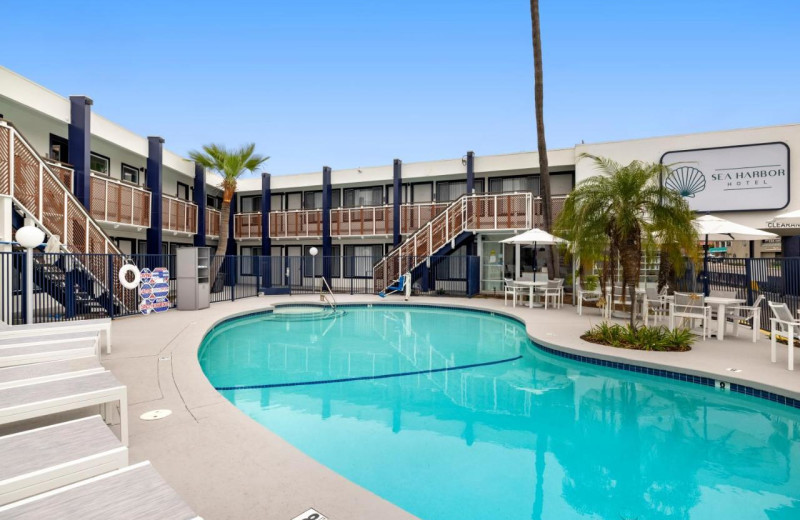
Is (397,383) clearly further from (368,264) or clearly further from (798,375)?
(368,264)

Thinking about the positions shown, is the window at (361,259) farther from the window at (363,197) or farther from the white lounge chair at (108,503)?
the white lounge chair at (108,503)

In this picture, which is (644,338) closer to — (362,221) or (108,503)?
(108,503)

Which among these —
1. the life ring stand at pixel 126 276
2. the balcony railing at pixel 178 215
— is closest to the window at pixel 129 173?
the balcony railing at pixel 178 215

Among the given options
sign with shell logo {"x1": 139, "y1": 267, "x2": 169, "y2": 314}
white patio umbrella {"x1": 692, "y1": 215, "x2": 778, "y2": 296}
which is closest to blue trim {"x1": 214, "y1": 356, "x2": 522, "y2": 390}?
white patio umbrella {"x1": 692, "y1": 215, "x2": 778, "y2": 296}

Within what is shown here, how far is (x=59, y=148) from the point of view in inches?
573

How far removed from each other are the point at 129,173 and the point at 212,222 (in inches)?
185

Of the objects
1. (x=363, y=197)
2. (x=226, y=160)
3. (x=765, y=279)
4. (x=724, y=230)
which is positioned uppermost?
(x=226, y=160)

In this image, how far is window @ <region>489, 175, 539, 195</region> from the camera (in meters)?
20.3

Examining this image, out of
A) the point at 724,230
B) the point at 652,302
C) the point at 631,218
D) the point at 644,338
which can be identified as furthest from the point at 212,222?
the point at 724,230

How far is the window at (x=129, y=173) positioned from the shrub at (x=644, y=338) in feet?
62.0

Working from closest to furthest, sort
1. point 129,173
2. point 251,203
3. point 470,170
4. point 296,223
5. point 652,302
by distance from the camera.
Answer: point 652,302
point 129,173
point 470,170
point 296,223
point 251,203

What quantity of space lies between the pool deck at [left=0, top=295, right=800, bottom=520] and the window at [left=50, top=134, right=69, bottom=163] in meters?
8.87

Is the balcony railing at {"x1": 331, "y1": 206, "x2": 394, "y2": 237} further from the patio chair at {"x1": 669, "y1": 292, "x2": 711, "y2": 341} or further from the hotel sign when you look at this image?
the patio chair at {"x1": 669, "y1": 292, "x2": 711, "y2": 341}

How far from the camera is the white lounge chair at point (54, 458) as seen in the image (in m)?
2.12
